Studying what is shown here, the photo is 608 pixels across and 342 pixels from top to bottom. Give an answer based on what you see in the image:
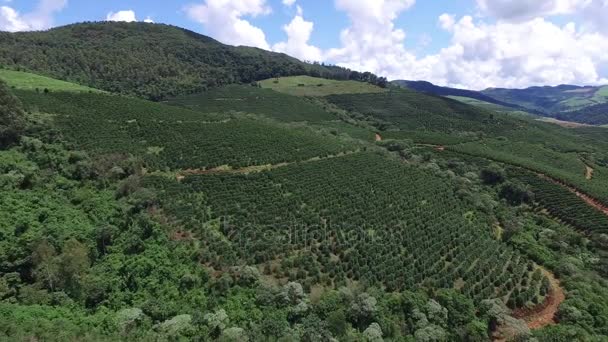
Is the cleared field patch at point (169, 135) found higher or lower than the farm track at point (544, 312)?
higher

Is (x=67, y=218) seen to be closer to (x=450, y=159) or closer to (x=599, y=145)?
(x=450, y=159)

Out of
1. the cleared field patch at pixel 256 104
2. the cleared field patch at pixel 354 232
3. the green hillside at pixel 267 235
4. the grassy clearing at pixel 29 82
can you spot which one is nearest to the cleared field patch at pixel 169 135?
the green hillside at pixel 267 235

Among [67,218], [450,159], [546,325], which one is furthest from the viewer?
[450,159]

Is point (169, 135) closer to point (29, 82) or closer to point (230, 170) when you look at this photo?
point (230, 170)

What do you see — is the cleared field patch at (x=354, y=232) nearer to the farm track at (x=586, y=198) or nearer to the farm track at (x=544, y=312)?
the farm track at (x=544, y=312)

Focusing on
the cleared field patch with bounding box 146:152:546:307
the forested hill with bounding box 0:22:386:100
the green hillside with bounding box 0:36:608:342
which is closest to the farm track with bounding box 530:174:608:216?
the green hillside with bounding box 0:36:608:342

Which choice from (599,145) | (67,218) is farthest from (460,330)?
(599,145)

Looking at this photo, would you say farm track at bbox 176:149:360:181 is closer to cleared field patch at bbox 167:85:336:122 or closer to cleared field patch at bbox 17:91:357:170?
cleared field patch at bbox 17:91:357:170

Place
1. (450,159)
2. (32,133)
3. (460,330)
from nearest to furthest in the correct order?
1. (460,330)
2. (32,133)
3. (450,159)
